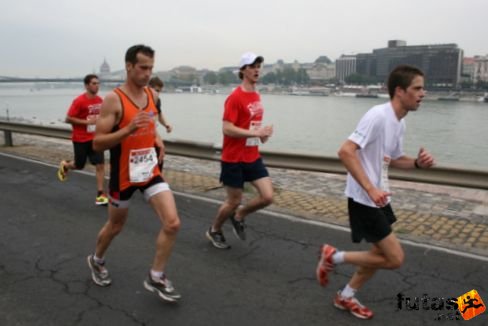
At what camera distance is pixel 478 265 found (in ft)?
14.5

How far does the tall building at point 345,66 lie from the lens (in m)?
89.0

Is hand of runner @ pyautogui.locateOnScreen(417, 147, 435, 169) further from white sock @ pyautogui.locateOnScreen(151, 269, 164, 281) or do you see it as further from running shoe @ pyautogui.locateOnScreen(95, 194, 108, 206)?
running shoe @ pyautogui.locateOnScreen(95, 194, 108, 206)

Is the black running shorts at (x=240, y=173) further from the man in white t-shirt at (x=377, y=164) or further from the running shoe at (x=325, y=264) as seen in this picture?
the man in white t-shirt at (x=377, y=164)

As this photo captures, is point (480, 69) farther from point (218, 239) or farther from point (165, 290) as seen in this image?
point (165, 290)

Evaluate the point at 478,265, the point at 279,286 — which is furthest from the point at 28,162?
the point at 478,265

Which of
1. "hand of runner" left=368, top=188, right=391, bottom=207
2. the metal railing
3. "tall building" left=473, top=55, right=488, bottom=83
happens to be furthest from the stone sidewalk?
"tall building" left=473, top=55, right=488, bottom=83

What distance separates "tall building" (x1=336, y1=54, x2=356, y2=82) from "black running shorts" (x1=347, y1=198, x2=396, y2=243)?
85.9 metres

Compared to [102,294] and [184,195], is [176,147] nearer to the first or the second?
[184,195]

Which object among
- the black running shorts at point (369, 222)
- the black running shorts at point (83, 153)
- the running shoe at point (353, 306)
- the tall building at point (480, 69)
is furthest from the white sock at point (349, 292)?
the tall building at point (480, 69)

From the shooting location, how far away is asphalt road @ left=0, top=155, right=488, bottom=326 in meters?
3.52

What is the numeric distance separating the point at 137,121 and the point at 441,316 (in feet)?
8.46

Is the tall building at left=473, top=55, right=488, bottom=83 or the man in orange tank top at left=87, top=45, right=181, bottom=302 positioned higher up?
the tall building at left=473, top=55, right=488, bottom=83

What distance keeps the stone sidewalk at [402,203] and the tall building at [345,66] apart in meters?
81.0

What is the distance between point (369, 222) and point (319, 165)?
3.81 m
